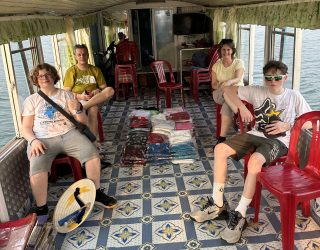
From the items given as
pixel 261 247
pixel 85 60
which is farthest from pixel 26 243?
pixel 85 60

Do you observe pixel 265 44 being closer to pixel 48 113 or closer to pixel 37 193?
pixel 48 113

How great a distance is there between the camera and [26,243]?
194 centimetres

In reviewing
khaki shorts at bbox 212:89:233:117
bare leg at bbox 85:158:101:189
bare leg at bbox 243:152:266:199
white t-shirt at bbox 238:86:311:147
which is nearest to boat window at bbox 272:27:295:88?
khaki shorts at bbox 212:89:233:117

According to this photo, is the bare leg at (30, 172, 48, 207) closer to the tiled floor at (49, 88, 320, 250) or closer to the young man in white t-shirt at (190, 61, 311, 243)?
the tiled floor at (49, 88, 320, 250)

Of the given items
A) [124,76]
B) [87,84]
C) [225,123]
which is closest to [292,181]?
[225,123]

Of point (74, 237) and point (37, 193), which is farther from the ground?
point (37, 193)

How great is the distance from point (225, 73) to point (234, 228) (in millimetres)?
2181

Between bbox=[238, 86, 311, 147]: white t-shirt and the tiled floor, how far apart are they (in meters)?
0.67

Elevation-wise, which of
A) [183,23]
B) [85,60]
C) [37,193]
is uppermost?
[183,23]

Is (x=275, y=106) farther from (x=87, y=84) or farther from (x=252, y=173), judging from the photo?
(x=87, y=84)

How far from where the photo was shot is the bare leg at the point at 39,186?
8.45ft

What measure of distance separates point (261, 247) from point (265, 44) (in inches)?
115

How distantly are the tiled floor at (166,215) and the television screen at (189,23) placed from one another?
443cm

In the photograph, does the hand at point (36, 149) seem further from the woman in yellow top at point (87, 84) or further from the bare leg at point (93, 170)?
the woman in yellow top at point (87, 84)
